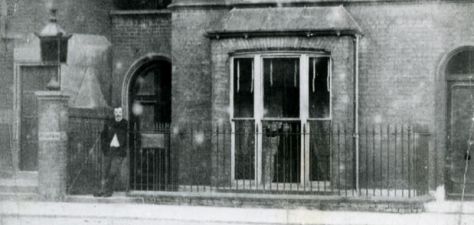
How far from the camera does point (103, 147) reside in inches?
696

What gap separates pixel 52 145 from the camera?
17.1 m

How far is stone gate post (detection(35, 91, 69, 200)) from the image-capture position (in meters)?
17.0

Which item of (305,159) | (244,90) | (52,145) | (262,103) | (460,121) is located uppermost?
(244,90)

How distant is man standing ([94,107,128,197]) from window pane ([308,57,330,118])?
371cm

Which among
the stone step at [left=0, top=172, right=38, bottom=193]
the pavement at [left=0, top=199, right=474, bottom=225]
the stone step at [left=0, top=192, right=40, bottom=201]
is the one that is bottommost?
the pavement at [left=0, top=199, right=474, bottom=225]

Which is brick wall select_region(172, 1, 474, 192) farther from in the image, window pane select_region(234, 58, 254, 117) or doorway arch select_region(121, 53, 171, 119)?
doorway arch select_region(121, 53, 171, 119)

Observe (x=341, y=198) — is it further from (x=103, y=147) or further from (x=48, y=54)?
(x=48, y=54)

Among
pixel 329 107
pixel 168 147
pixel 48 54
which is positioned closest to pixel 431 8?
pixel 329 107

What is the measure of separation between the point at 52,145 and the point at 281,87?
4556 millimetres

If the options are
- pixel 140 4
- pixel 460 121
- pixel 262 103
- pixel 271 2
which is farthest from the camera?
pixel 140 4

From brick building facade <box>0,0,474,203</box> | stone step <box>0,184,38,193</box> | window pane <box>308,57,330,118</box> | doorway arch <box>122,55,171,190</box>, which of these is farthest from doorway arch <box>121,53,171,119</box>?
window pane <box>308,57,330,118</box>

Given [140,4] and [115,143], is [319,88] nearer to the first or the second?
[115,143]

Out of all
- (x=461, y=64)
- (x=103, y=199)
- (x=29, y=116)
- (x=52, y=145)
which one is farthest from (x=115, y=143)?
(x=461, y=64)

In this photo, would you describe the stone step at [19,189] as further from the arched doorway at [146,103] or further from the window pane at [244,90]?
the window pane at [244,90]
